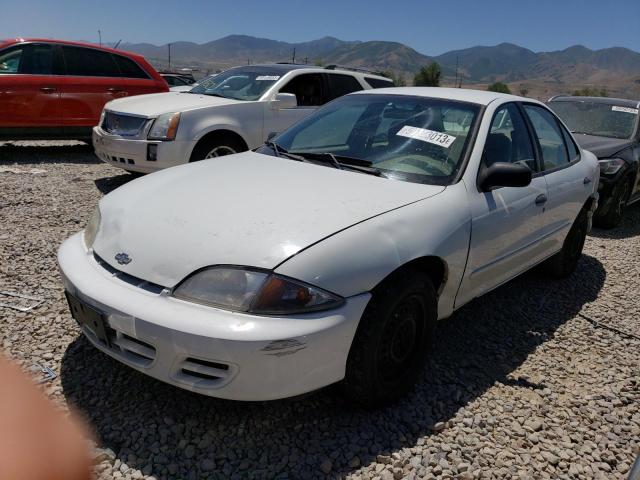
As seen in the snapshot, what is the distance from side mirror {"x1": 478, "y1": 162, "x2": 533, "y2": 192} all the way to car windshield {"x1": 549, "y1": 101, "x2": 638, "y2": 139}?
200 inches

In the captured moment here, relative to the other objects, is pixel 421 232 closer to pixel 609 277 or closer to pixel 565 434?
pixel 565 434

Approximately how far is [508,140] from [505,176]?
665mm

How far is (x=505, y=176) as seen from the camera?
2826 mm

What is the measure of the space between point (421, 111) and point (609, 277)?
2.66 metres

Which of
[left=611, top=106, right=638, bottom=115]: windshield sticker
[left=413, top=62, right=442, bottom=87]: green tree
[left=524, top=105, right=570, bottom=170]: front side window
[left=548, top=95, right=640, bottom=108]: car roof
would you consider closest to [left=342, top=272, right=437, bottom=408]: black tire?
[left=524, top=105, right=570, bottom=170]: front side window

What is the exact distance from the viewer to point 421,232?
2467 mm

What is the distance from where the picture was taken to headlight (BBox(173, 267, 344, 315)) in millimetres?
2023

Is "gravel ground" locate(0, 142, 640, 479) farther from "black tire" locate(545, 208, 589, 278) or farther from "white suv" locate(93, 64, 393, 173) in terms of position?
"white suv" locate(93, 64, 393, 173)

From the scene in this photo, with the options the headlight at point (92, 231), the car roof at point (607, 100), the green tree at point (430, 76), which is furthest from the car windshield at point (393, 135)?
the green tree at point (430, 76)

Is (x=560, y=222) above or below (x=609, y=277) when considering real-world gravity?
above

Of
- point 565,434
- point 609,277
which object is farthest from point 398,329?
point 609,277

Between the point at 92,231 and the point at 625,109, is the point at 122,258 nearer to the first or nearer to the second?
the point at 92,231

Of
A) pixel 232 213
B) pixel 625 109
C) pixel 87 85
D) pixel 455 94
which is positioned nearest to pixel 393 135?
pixel 455 94

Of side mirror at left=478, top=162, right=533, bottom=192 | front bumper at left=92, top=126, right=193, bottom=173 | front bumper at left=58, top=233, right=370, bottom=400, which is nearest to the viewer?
front bumper at left=58, top=233, right=370, bottom=400
